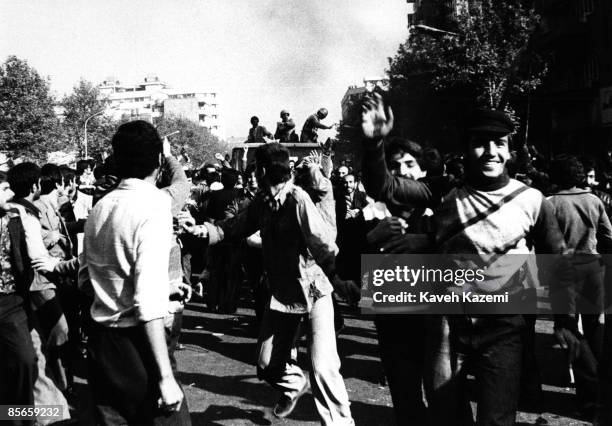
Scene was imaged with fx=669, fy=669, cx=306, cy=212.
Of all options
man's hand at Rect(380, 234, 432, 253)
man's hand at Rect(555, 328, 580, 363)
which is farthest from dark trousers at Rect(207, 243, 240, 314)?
man's hand at Rect(555, 328, 580, 363)

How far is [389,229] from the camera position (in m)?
3.65

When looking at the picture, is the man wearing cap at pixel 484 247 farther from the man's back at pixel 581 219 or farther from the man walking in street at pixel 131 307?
the man's back at pixel 581 219

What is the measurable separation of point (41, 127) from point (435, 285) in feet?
156

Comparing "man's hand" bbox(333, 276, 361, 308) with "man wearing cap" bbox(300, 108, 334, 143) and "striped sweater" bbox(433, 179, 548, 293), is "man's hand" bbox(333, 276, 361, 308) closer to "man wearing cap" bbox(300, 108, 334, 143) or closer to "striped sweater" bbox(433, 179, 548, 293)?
"striped sweater" bbox(433, 179, 548, 293)

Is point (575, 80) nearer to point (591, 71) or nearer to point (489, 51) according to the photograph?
point (591, 71)

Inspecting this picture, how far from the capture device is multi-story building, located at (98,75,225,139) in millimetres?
157000

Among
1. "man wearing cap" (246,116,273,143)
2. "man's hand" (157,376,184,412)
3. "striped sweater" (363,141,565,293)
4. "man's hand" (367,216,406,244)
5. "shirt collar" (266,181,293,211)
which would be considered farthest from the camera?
"man wearing cap" (246,116,273,143)

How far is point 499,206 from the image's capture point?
10.5 ft

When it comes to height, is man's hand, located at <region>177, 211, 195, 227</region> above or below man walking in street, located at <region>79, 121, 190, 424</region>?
above

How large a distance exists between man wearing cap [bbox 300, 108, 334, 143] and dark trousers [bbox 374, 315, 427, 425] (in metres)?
11.6

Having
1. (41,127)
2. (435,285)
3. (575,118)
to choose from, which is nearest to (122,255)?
(435,285)

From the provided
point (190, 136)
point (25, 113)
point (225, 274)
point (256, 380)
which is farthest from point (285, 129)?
point (190, 136)

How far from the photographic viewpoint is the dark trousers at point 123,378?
2889mm

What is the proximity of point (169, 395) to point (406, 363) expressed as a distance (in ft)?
5.15
